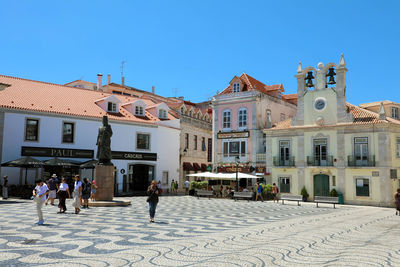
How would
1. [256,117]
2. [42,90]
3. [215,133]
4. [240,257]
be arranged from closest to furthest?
[240,257] → [42,90] → [256,117] → [215,133]

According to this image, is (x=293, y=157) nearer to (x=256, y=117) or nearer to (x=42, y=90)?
(x=256, y=117)

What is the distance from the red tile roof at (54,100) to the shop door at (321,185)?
16.1m

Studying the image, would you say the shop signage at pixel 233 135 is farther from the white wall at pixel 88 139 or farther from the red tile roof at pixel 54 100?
the red tile roof at pixel 54 100

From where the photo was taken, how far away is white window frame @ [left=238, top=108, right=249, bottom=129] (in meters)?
37.7

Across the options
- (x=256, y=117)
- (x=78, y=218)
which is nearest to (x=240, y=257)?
(x=78, y=218)

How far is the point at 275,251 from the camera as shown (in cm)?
879

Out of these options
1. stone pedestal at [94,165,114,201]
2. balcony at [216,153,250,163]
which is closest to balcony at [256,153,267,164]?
balcony at [216,153,250,163]

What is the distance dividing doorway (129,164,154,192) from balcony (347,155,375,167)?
59.2ft

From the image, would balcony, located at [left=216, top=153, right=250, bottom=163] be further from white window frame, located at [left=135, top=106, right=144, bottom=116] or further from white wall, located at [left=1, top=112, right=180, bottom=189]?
white window frame, located at [left=135, top=106, right=144, bottom=116]

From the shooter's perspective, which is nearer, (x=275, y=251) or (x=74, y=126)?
(x=275, y=251)

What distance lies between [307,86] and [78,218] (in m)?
24.4

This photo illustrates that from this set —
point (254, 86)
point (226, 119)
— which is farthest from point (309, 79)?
point (226, 119)

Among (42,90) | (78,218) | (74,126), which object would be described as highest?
(42,90)

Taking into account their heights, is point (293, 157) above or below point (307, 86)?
below
